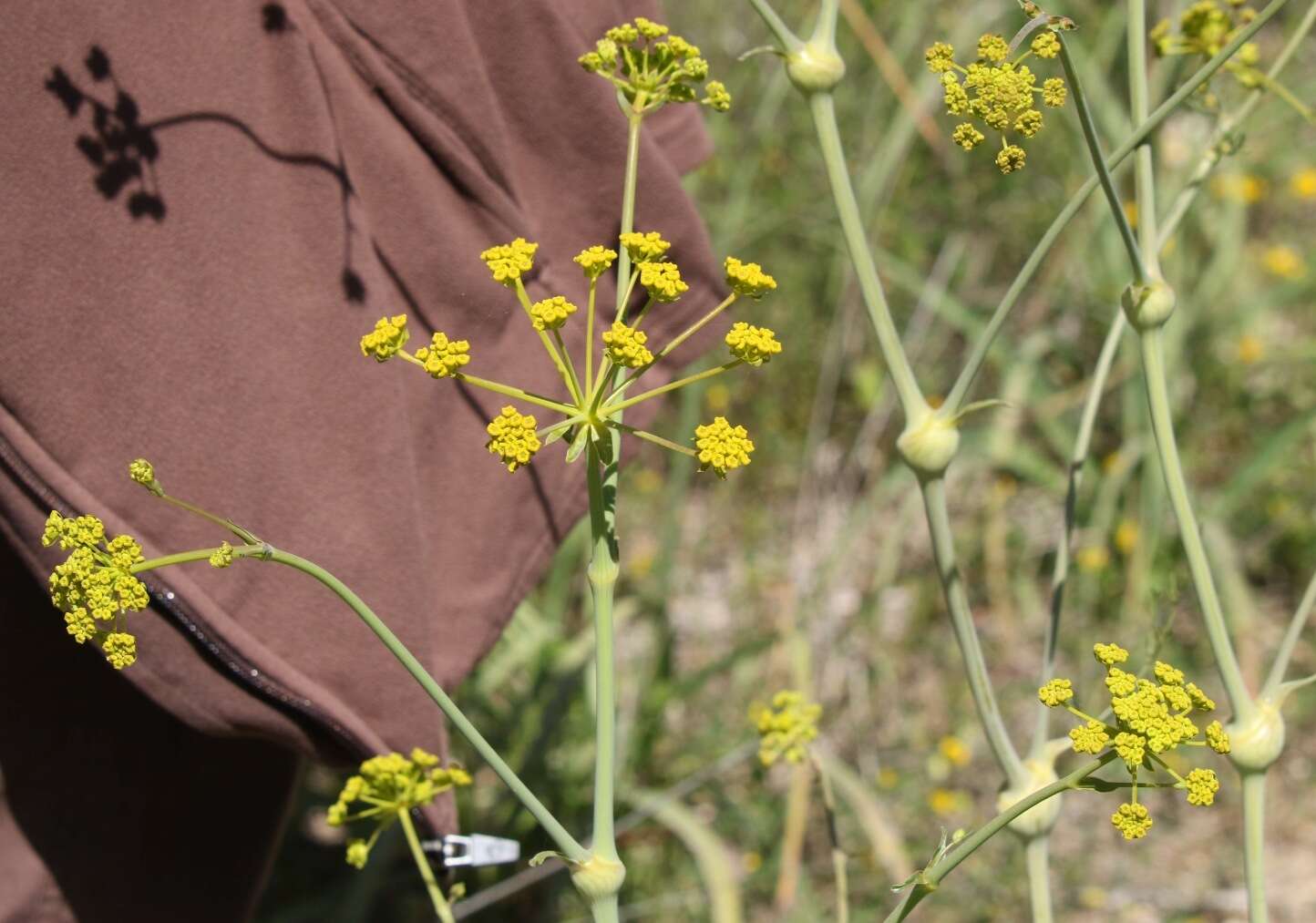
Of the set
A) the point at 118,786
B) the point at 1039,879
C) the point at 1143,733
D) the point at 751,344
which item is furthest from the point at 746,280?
the point at 118,786

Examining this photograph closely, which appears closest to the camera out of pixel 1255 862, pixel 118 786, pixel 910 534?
pixel 1255 862

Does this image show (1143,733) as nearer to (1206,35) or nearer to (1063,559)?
(1063,559)

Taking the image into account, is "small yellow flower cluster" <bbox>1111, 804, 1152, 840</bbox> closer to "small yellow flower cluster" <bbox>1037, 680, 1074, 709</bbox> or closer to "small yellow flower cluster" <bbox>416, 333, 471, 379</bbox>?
"small yellow flower cluster" <bbox>1037, 680, 1074, 709</bbox>

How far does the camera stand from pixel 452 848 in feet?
2.59

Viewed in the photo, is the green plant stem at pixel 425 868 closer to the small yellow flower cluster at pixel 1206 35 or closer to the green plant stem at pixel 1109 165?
the green plant stem at pixel 1109 165

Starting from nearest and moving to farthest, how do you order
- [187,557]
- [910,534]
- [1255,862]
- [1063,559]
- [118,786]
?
[187,557] < [1255,862] < [1063,559] < [118,786] < [910,534]

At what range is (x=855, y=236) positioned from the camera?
0.58 metres

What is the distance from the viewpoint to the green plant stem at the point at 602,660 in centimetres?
55

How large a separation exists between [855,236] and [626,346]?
0.14 metres

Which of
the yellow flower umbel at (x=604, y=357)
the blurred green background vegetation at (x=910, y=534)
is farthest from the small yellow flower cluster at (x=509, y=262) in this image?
the blurred green background vegetation at (x=910, y=534)

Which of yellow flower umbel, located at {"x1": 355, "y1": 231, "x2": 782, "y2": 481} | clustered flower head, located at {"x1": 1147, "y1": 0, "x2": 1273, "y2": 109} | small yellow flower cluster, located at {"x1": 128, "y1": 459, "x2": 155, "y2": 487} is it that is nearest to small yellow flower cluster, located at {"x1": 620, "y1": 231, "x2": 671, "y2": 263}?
yellow flower umbel, located at {"x1": 355, "y1": 231, "x2": 782, "y2": 481}

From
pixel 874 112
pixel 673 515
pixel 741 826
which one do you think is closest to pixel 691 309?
pixel 673 515

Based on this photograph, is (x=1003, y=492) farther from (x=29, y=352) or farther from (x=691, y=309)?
(x=29, y=352)

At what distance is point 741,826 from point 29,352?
3.43 feet
